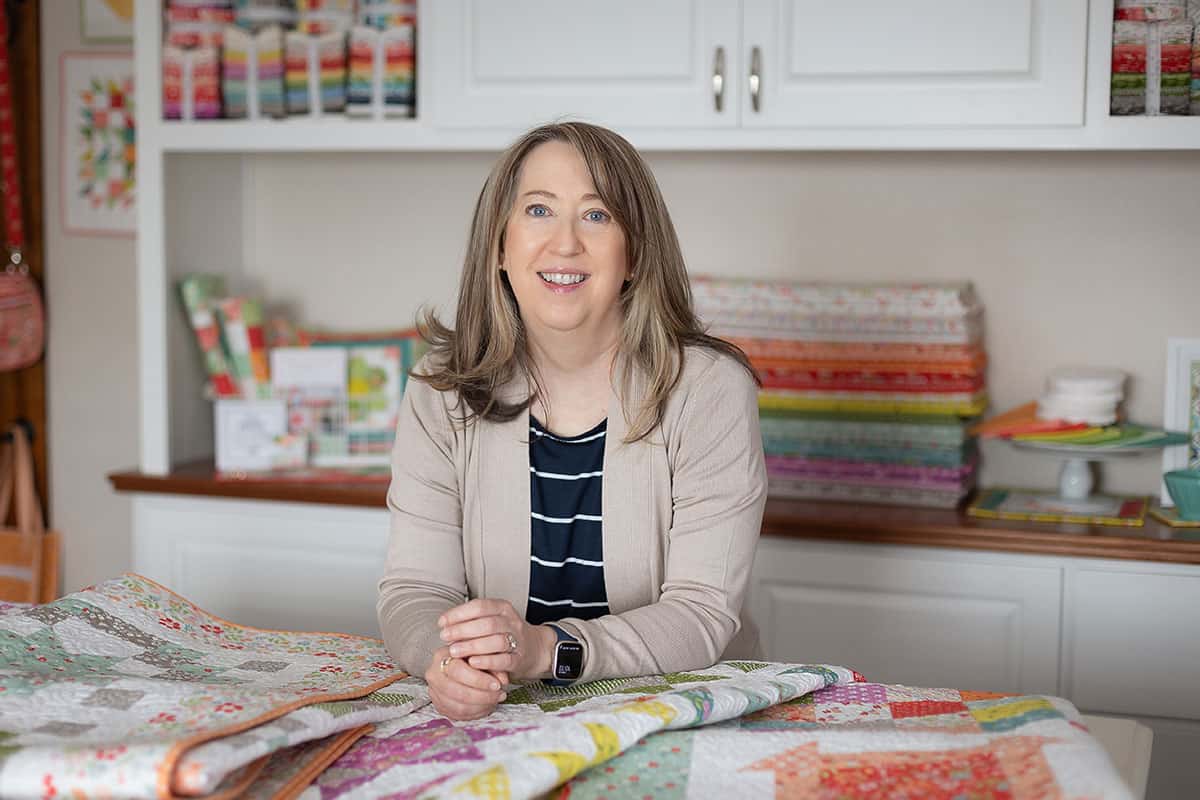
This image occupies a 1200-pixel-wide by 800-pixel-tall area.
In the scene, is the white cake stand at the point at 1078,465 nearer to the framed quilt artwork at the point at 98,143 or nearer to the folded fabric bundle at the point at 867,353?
the folded fabric bundle at the point at 867,353

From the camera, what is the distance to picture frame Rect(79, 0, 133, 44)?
2969 millimetres

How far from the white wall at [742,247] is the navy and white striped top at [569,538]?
1.10m

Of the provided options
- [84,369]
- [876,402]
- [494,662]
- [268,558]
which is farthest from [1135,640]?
[84,369]

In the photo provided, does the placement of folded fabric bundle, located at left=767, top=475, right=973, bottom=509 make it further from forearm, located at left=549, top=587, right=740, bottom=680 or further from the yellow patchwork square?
the yellow patchwork square

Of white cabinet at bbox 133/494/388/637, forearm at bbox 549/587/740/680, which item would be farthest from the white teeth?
white cabinet at bbox 133/494/388/637

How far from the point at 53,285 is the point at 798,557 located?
1.84 m

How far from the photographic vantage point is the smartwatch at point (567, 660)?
1.41 metres

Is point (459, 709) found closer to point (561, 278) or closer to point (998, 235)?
point (561, 278)

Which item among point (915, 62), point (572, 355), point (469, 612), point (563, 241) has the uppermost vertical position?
point (915, 62)

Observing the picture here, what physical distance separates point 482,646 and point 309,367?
57.9 inches

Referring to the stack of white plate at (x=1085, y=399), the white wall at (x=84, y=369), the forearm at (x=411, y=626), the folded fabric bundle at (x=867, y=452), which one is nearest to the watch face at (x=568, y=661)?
the forearm at (x=411, y=626)

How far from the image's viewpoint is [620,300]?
5.68 feet

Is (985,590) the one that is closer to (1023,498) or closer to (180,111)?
(1023,498)

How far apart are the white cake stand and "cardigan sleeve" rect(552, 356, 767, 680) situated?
894 millimetres
